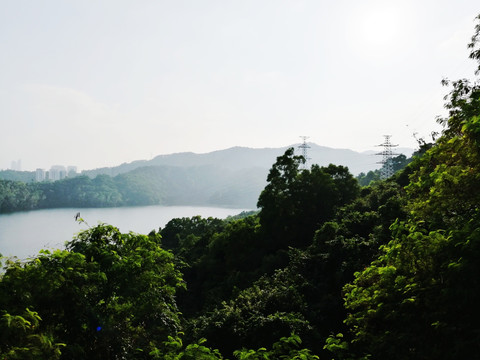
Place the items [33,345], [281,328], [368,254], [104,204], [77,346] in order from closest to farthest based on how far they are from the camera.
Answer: [33,345], [77,346], [281,328], [368,254], [104,204]

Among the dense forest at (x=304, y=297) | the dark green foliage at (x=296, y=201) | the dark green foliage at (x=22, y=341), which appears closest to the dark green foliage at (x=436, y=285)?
the dense forest at (x=304, y=297)

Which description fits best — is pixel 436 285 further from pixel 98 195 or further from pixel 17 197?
pixel 98 195

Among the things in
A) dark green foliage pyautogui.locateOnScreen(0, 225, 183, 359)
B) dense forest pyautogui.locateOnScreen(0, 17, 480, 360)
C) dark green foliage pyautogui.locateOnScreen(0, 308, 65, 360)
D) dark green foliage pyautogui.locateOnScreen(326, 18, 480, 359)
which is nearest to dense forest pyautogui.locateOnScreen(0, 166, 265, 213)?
dense forest pyautogui.locateOnScreen(0, 17, 480, 360)

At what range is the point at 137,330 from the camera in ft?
22.0

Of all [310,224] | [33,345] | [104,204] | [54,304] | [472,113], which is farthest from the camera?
[104,204]

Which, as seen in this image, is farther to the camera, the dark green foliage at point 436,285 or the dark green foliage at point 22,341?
the dark green foliage at point 436,285

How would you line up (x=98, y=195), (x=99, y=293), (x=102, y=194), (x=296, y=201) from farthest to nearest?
(x=102, y=194), (x=98, y=195), (x=296, y=201), (x=99, y=293)

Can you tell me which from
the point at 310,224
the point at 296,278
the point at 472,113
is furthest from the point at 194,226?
the point at 472,113

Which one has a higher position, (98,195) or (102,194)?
(102,194)

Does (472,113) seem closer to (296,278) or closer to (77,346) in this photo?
(77,346)

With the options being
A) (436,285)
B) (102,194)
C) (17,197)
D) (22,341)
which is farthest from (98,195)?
(436,285)

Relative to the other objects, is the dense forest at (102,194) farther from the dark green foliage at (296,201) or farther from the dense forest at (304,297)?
the dense forest at (304,297)

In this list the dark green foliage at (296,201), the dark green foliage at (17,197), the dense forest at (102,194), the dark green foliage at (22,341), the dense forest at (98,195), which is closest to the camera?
the dark green foliage at (22,341)

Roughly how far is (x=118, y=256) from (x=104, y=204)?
139386 mm
